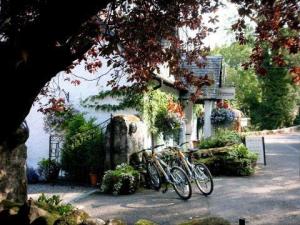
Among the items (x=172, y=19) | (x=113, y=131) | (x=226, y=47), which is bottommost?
(x=113, y=131)

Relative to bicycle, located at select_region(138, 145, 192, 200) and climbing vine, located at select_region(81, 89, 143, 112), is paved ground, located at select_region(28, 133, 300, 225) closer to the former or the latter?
bicycle, located at select_region(138, 145, 192, 200)

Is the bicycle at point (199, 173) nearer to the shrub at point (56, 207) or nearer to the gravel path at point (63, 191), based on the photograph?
the gravel path at point (63, 191)

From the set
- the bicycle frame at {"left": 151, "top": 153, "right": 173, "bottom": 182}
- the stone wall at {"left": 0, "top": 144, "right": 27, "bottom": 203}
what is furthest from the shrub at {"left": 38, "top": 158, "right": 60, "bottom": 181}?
the stone wall at {"left": 0, "top": 144, "right": 27, "bottom": 203}

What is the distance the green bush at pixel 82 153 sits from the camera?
12.6 m

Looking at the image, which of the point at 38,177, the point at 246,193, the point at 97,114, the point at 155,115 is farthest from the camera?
the point at 155,115

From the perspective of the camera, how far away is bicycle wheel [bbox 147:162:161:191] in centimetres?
→ 1102

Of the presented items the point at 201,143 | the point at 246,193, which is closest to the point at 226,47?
the point at 201,143

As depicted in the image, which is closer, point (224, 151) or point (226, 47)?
point (224, 151)

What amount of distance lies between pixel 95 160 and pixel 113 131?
1074 millimetres

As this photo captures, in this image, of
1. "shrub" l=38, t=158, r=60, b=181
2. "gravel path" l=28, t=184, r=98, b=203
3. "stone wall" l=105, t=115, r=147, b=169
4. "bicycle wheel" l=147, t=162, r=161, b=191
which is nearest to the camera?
"gravel path" l=28, t=184, r=98, b=203

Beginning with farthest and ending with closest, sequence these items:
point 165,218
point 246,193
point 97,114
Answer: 1. point 97,114
2. point 246,193
3. point 165,218

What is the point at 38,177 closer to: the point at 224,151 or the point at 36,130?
the point at 36,130

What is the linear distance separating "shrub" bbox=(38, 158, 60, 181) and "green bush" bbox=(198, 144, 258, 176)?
Result: 468cm

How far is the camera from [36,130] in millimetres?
14812
